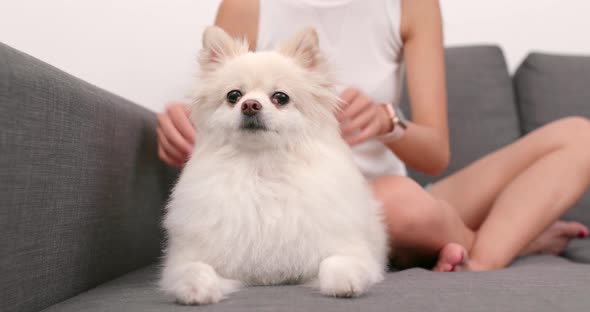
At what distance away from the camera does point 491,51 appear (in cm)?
207

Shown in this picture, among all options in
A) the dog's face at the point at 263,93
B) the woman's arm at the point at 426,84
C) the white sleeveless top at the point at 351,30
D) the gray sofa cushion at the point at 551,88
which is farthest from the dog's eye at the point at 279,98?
the gray sofa cushion at the point at 551,88

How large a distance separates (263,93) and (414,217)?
460 mm

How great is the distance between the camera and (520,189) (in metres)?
1.37

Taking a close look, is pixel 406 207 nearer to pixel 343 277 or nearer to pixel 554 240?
pixel 343 277

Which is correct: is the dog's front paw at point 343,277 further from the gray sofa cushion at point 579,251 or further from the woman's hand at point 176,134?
the gray sofa cushion at point 579,251

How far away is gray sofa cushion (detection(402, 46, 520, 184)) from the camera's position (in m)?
1.92

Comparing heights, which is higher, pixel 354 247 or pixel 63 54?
pixel 63 54

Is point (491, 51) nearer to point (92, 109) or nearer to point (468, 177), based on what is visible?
point (468, 177)

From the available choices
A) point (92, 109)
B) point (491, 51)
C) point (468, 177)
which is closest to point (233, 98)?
point (92, 109)

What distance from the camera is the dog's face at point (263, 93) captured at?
37.1 inches

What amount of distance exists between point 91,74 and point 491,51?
1.59 metres

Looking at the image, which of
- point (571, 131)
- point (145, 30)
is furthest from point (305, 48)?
point (145, 30)

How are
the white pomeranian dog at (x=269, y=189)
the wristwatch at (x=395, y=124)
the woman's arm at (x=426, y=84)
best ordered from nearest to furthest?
the white pomeranian dog at (x=269, y=189) → the wristwatch at (x=395, y=124) → the woman's arm at (x=426, y=84)

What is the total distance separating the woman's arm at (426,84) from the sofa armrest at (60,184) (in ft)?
2.33
